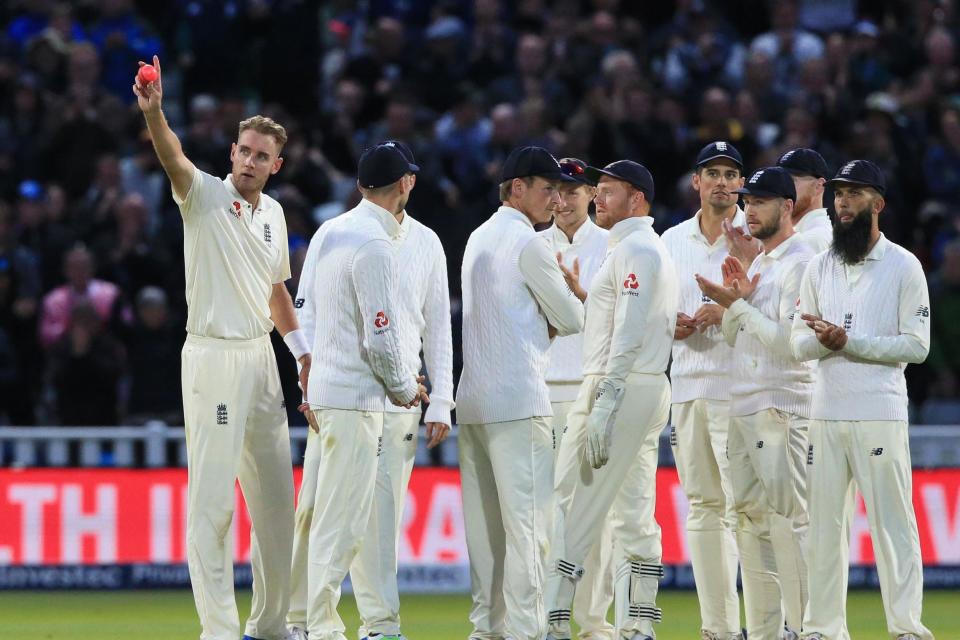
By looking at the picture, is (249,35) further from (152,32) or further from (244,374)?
(244,374)

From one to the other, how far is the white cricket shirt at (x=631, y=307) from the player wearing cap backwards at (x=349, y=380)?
113 centimetres

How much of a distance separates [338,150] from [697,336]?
Answer: 7337mm

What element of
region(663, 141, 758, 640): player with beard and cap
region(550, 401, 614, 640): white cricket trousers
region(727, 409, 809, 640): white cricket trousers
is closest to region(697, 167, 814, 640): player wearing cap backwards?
region(727, 409, 809, 640): white cricket trousers

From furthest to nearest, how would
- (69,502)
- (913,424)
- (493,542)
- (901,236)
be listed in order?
(901,236) < (913,424) < (69,502) < (493,542)

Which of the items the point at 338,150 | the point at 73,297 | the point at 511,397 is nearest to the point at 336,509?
the point at 511,397

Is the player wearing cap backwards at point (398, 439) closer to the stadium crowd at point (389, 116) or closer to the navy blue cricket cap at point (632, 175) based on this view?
the navy blue cricket cap at point (632, 175)

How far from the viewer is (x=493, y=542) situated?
8.68 meters

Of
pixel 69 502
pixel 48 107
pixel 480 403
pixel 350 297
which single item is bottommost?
pixel 69 502

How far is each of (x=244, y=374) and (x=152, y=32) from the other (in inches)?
397

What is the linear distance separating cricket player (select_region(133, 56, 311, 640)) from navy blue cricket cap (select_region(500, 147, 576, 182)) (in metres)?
1.29

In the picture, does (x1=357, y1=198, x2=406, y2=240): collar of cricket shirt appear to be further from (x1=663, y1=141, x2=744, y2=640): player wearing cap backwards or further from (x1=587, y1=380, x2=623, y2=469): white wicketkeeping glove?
(x1=663, y1=141, x2=744, y2=640): player wearing cap backwards

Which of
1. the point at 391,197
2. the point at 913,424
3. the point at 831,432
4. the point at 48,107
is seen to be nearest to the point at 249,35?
the point at 48,107

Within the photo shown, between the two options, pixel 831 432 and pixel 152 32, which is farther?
pixel 152 32

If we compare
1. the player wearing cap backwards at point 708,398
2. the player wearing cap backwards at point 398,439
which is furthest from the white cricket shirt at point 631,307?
the player wearing cap backwards at point 398,439
